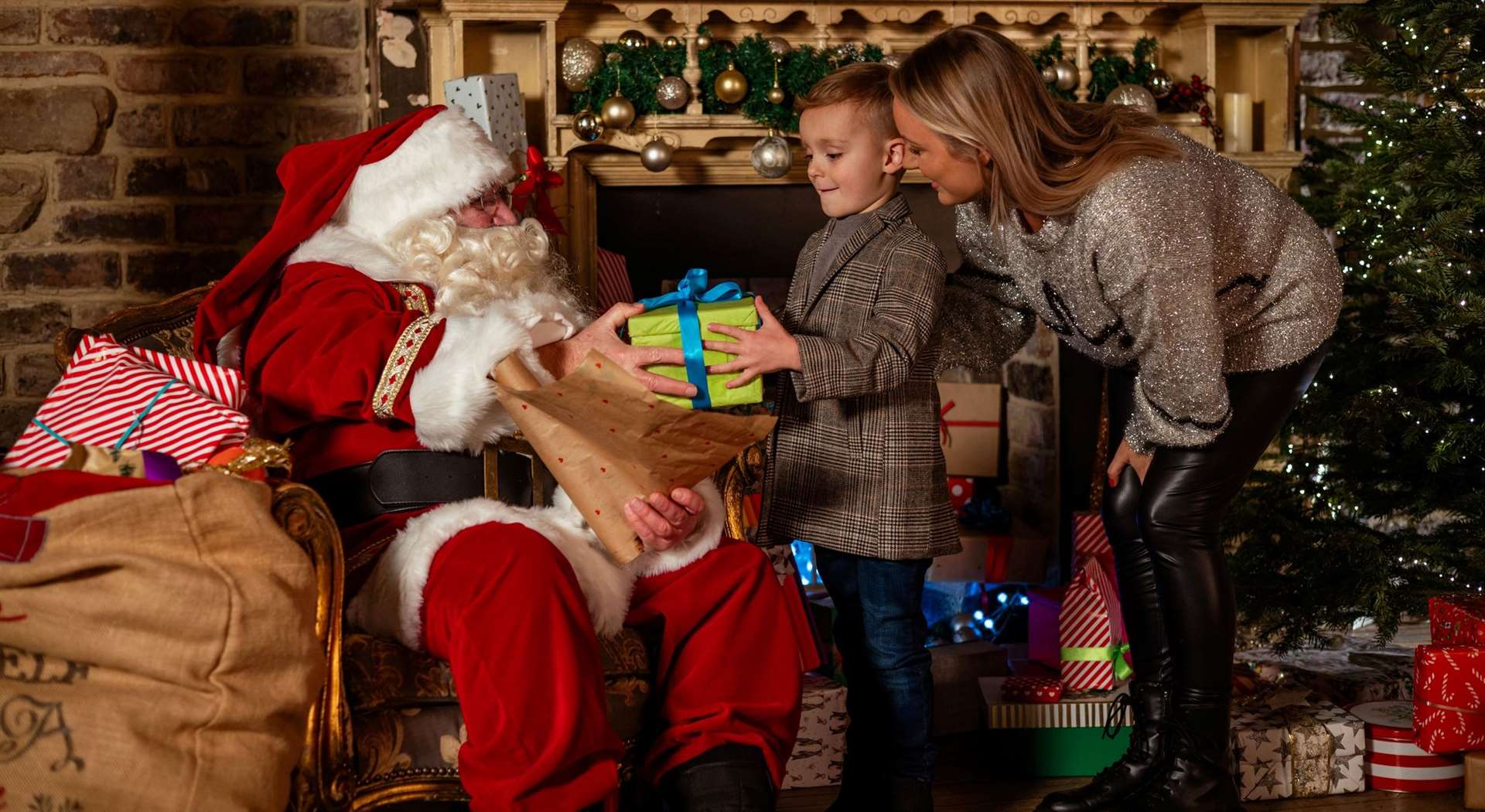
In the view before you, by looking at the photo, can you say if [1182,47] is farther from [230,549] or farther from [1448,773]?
[230,549]

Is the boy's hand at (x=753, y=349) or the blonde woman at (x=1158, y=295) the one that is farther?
the blonde woman at (x=1158, y=295)

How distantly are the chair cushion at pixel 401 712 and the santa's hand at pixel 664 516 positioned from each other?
0.73 ft

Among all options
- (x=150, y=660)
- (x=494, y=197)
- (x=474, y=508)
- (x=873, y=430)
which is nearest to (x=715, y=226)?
(x=494, y=197)

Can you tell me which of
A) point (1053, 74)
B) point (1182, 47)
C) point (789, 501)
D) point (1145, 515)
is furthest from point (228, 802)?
point (1182, 47)

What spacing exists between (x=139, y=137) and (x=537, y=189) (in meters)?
1.43

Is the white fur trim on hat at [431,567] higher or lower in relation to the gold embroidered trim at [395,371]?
lower

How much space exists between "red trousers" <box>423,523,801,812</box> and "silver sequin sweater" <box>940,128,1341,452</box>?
66cm

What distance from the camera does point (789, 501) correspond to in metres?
2.25

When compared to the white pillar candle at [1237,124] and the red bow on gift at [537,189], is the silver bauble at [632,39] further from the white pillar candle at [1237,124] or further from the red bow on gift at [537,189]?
the white pillar candle at [1237,124]

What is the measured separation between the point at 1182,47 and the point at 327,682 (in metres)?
2.94

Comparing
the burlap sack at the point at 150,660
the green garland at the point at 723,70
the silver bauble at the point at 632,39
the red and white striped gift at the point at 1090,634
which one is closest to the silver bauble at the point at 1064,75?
the green garland at the point at 723,70

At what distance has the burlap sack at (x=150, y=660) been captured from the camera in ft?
4.89

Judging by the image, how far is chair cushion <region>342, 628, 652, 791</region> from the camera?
1.83 m

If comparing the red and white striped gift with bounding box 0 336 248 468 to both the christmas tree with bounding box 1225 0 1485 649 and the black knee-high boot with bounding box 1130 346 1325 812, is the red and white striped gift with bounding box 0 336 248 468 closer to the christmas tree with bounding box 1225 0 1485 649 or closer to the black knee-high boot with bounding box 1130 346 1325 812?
the black knee-high boot with bounding box 1130 346 1325 812
